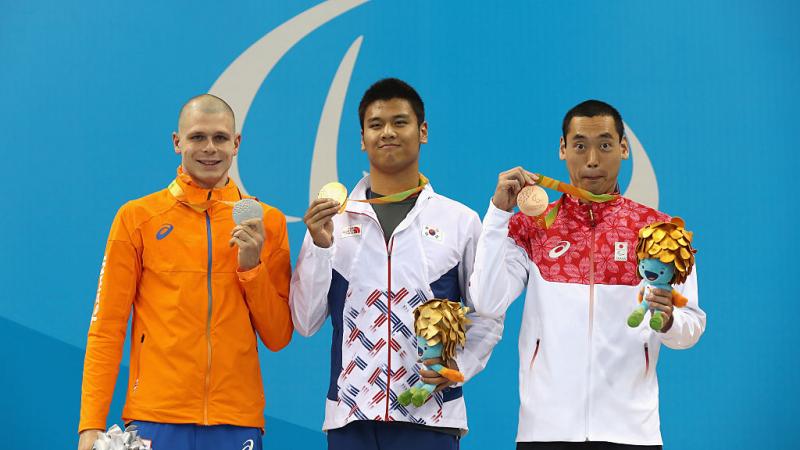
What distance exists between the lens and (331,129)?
443 centimetres

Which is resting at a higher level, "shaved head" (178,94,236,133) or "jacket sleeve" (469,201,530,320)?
"shaved head" (178,94,236,133)

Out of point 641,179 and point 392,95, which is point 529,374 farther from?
point 641,179

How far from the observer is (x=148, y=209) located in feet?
9.95

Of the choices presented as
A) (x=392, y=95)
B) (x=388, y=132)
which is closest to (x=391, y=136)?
(x=388, y=132)

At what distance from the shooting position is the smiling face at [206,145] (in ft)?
9.99

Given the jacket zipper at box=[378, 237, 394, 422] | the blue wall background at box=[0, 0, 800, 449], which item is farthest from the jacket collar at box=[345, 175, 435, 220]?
the blue wall background at box=[0, 0, 800, 449]

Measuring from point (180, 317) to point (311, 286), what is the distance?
0.41 metres

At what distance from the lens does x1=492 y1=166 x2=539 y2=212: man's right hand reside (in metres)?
2.85

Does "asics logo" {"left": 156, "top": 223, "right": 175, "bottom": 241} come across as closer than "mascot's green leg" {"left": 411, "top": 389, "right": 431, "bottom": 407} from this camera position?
No

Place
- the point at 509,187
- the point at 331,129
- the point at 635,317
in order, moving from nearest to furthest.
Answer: the point at 635,317
the point at 509,187
the point at 331,129

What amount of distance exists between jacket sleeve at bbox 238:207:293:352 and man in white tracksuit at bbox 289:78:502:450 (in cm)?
6

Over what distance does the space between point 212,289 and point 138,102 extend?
176 cm

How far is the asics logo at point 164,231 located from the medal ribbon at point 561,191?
3.82 ft

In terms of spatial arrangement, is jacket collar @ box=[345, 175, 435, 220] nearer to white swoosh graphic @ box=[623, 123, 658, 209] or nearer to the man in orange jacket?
the man in orange jacket
